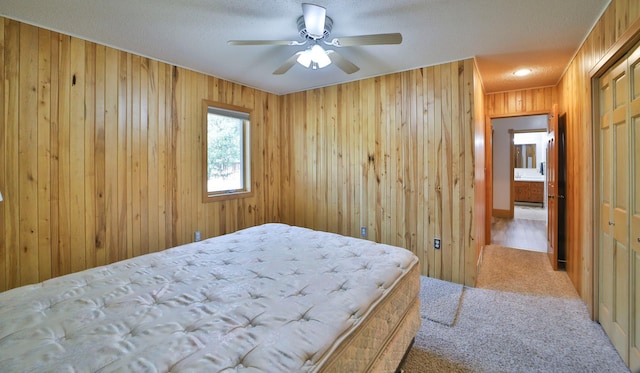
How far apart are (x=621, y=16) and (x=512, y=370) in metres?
2.35

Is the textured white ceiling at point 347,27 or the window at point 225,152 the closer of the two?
the textured white ceiling at point 347,27

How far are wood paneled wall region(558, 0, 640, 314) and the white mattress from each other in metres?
1.82

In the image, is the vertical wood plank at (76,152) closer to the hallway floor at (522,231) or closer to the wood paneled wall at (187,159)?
the wood paneled wall at (187,159)

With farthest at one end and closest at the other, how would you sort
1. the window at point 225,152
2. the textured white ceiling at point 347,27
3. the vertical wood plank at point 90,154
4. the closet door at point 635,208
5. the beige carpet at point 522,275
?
the window at point 225,152 < the beige carpet at point 522,275 < the vertical wood plank at point 90,154 < the textured white ceiling at point 347,27 < the closet door at point 635,208

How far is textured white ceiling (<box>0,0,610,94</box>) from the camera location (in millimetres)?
1960

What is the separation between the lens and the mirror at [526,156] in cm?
918

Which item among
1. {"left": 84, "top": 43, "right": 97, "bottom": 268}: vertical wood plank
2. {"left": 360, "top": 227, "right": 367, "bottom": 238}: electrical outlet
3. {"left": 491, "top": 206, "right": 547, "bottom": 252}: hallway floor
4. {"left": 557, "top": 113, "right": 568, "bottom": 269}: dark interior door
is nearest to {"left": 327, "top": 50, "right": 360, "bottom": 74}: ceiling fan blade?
{"left": 360, "top": 227, "right": 367, "bottom": 238}: electrical outlet

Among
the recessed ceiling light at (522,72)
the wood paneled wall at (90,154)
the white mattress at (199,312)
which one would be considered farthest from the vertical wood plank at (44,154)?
the recessed ceiling light at (522,72)

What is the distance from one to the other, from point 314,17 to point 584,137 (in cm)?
259

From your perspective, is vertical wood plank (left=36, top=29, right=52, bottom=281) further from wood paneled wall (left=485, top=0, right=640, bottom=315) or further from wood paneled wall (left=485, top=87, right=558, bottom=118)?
wood paneled wall (left=485, top=87, right=558, bottom=118)

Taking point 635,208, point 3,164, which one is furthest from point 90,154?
point 635,208

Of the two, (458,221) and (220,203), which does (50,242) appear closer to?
(220,203)

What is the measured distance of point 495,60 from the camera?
2984 millimetres

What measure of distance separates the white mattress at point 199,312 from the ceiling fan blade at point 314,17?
62.8 inches
